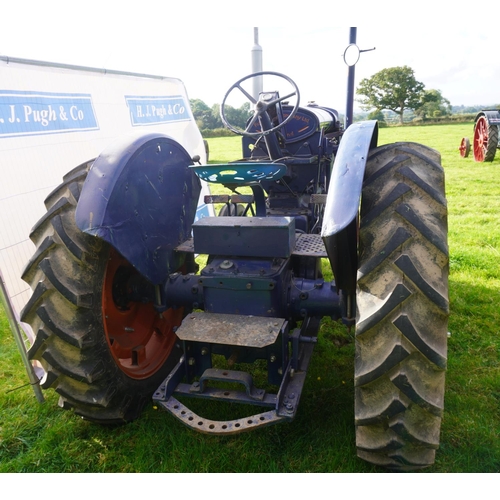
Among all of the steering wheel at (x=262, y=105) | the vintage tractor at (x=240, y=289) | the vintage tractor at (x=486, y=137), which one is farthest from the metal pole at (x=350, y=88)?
the vintage tractor at (x=486, y=137)

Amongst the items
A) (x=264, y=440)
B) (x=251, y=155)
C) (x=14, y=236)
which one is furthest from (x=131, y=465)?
(x=251, y=155)

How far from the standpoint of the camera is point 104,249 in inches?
91.4

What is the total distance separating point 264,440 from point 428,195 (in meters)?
1.58

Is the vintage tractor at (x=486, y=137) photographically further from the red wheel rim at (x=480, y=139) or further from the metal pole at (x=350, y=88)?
the metal pole at (x=350, y=88)

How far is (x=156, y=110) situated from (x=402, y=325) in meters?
4.42

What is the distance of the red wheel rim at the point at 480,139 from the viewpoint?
12203 millimetres

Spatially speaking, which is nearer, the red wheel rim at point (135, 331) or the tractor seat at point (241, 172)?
the tractor seat at point (241, 172)

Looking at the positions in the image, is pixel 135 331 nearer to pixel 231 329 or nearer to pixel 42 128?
pixel 231 329

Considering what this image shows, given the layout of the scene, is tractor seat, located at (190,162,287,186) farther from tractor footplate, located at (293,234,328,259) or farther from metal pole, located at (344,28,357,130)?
metal pole, located at (344,28,357,130)

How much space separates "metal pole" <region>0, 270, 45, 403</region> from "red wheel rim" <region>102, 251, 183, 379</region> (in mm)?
615

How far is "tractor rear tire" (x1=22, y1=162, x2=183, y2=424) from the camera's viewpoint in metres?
2.19

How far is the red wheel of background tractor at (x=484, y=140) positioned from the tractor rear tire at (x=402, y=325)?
36.8 ft

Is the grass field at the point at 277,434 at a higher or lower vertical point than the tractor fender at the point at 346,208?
lower

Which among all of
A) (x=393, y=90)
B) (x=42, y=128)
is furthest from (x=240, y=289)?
(x=393, y=90)
